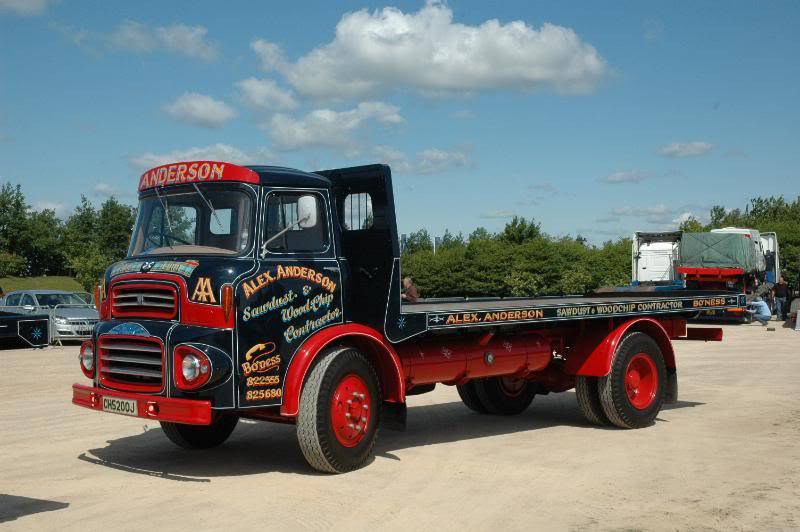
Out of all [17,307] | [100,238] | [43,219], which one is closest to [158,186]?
[17,307]

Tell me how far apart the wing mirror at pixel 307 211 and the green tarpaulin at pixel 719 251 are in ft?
79.0

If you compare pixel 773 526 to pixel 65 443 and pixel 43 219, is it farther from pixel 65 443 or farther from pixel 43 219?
pixel 43 219

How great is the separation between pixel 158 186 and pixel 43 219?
6864 cm

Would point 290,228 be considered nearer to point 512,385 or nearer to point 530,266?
point 512,385

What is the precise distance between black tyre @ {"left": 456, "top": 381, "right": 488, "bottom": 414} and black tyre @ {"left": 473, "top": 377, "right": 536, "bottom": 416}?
0.17 ft

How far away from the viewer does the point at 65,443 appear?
31.0 feet

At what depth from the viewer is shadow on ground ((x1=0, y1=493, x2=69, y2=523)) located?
21.1 ft

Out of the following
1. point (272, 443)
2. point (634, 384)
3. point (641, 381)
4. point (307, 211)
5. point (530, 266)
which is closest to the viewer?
point (307, 211)

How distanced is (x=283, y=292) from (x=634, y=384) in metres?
4.88

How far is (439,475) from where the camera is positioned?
7762mm

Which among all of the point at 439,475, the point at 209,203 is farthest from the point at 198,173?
the point at 439,475

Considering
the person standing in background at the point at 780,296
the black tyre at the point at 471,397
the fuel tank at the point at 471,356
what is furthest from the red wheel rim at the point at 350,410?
the person standing in background at the point at 780,296

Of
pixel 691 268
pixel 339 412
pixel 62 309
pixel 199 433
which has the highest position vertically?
pixel 691 268

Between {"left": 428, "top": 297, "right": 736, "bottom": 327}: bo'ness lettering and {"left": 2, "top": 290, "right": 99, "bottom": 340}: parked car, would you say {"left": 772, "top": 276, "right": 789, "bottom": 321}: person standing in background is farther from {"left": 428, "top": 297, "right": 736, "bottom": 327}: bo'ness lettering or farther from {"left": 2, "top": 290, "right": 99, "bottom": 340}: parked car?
{"left": 2, "top": 290, "right": 99, "bottom": 340}: parked car
